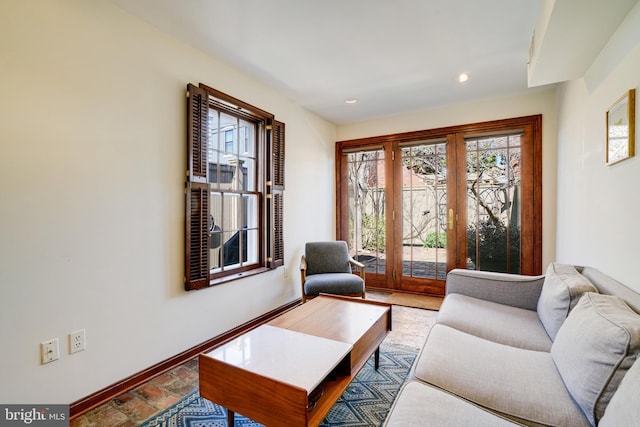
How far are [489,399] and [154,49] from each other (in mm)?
2852

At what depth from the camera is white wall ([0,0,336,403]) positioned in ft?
5.05

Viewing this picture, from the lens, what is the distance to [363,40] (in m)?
2.32

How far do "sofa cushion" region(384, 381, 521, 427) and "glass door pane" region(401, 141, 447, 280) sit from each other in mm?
2987

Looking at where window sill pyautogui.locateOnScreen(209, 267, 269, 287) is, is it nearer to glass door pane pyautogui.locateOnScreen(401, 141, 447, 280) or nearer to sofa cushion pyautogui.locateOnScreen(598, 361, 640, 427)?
glass door pane pyautogui.locateOnScreen(401, 141, 447, 280)

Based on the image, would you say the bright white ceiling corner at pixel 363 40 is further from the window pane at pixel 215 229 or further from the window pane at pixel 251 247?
the window pane at pixel 251 247

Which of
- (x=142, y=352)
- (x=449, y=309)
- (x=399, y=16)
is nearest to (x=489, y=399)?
(x=449, y=309)

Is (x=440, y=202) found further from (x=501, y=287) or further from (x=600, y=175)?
(x=600, y=175)

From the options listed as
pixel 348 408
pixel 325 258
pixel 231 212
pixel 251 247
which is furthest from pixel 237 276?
pixel 348 408

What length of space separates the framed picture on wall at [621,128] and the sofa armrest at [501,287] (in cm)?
95

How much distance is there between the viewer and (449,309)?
2.07 meters

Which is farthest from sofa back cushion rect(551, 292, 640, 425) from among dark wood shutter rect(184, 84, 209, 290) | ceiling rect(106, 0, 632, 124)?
dark wood shutter rect(184, 84, 209, 290)

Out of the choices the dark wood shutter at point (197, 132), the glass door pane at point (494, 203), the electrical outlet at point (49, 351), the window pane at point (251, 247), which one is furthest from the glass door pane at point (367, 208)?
the electrical outlet at point (49, 351)

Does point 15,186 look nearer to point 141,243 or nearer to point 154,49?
point 141,243

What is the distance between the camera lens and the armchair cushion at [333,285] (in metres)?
3.07
